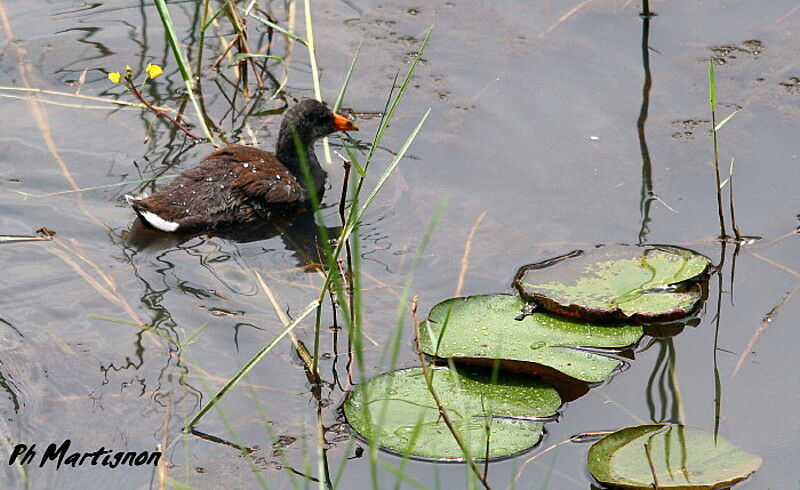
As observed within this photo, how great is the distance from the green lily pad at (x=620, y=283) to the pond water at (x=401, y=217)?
0.15 meters

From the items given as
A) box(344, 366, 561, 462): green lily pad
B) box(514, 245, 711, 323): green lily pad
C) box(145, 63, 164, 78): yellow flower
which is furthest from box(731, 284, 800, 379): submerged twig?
box(145, 63, 164, 78): yellow flower

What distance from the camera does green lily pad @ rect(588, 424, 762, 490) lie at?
4105 millimetres

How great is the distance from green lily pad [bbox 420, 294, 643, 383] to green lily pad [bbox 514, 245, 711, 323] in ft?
0.23

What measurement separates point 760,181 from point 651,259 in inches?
39.1

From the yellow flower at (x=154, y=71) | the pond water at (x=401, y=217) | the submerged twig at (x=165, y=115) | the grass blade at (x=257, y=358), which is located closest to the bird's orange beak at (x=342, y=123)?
the pond water at (x=401, y=217)

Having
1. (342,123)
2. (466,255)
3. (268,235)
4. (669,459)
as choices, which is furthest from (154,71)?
(669,459)

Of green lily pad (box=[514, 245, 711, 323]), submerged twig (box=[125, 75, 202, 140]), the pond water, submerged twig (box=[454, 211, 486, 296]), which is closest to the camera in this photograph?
the pond water

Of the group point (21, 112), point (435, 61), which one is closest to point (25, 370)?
point (21, 112)

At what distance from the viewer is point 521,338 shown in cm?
480

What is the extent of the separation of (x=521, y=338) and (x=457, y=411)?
0.50 metres

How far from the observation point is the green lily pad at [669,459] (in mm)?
4105

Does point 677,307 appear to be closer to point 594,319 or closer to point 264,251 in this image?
point 594,319

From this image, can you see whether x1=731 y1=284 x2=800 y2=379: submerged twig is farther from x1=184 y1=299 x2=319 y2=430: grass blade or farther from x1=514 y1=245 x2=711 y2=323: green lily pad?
x1=184 y1=299 x2=319 y2=430: grass blade

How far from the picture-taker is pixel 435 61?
6941 mm
